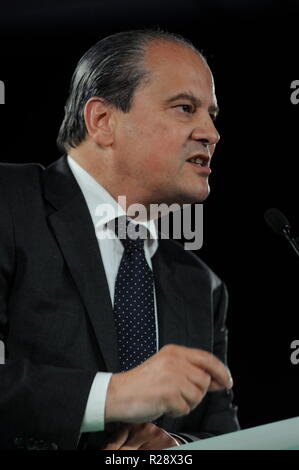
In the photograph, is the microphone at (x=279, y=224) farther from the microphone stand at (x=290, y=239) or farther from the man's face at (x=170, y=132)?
the man's face at (x=170, y=132)

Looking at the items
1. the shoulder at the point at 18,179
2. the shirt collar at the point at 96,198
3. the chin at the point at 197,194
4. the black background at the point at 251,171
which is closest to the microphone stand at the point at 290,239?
the chin at the point at 197,194

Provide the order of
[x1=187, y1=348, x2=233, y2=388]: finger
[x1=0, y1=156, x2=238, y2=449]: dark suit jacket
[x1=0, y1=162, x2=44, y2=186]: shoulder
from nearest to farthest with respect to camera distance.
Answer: [x1=187, y1=348, x2=233, y2=388]: finger < [x1=0, y1=156, x2=238, y2=449]: dark suit jacket < [x1=0, y1=162, x2=44, y2=186]: shoulder

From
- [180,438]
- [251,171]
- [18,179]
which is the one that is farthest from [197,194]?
[251,171]

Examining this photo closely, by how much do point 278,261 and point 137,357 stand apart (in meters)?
1.08

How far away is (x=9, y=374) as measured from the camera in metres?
1.03

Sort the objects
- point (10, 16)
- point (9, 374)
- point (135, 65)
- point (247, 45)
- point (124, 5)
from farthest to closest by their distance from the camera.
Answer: point (247, 45)
point (124, 5)
point (10, 16)
point (135, 65)
point (9, 374)

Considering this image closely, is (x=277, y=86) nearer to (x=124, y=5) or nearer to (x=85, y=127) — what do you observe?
(x=124, y=5)

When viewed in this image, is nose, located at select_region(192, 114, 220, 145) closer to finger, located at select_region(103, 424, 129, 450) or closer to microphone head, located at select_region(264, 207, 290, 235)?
microphone head, located at select_region(264, 207, 290, 235)

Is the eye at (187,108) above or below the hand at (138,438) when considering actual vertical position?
above

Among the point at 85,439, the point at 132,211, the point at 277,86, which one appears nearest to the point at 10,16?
the point at 132,211

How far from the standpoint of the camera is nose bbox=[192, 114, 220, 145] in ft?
4.34

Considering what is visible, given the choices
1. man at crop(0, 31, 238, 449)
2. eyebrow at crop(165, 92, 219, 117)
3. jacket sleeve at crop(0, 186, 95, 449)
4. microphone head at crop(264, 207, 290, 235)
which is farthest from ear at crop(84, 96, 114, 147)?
jacket sleeve at crop(0, 186, 95, 449)

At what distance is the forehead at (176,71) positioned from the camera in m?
1.33

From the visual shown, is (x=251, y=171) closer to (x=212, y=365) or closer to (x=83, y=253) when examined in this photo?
(x=83, y=253)
